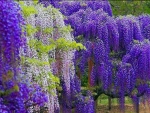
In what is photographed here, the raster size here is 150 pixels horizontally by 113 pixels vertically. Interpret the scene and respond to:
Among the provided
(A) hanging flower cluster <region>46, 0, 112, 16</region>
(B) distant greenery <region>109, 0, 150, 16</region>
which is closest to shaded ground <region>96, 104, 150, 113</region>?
(A) hanging flower cluster <region>46, 0, 112, 16</region>

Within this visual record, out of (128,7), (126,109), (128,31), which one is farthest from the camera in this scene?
(128,7)

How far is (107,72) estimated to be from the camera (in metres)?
14.0

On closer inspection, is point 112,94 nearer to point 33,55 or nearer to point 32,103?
point 33,55

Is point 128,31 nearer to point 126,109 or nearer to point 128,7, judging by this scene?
point 126,109

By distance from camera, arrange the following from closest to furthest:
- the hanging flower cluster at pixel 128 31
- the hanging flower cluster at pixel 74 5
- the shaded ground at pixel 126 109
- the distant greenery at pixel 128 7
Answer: the hanging flower cluster at pixel 128 31, the shaded ground at pixel 126 109, the hanging flower cluster at pixel 74 5, the distant greenery at pixel 128 7

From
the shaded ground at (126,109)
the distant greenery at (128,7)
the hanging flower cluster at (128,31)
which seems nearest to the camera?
the hanging flower cluster at (128,31)

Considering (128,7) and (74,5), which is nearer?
(74,5)

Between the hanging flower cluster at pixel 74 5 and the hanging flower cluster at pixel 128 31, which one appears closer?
the hanging flower cluster at pixel 128 31

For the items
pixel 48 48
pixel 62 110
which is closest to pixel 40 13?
pixel 48 48

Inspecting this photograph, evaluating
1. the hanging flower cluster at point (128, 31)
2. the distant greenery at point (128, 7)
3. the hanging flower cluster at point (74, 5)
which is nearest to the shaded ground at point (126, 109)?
the hanging flower cluster at point (128, 31)

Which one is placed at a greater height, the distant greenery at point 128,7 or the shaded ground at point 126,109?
the distant greenery at point 128,7

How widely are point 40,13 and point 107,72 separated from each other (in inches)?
171

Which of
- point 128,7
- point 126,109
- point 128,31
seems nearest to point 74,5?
point 128,31

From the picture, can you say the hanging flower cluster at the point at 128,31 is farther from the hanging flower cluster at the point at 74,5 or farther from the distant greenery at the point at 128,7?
the distant greenery at the point at 128,7
